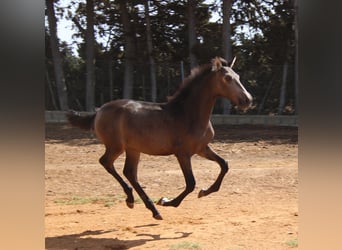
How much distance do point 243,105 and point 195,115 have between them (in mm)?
615

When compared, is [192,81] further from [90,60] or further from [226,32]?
[90,60]

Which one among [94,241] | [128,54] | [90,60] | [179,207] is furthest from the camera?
[128,54]

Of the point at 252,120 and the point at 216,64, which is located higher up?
the point at 216,64

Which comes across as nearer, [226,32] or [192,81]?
[192,81]

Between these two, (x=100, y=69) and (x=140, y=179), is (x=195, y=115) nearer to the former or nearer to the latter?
(x=140, y=179)

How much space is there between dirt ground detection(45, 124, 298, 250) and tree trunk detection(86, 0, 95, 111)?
4.21 metres

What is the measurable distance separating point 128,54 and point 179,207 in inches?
431

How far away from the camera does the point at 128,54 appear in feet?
55.6

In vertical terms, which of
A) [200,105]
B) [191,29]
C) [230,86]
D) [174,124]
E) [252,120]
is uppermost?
[191,29]

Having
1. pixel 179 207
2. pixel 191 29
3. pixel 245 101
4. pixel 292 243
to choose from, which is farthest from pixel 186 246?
pixel 191 29

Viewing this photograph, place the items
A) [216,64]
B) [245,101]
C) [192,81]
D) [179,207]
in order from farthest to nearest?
1. [179,207]
2. [192,81]
3. [216,64]
4. [245,101]

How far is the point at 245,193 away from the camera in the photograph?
771cm

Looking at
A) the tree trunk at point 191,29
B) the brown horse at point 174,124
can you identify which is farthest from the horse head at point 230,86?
the tree trunk at point 191,29

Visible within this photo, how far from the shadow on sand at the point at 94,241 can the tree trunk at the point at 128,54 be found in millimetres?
11549
